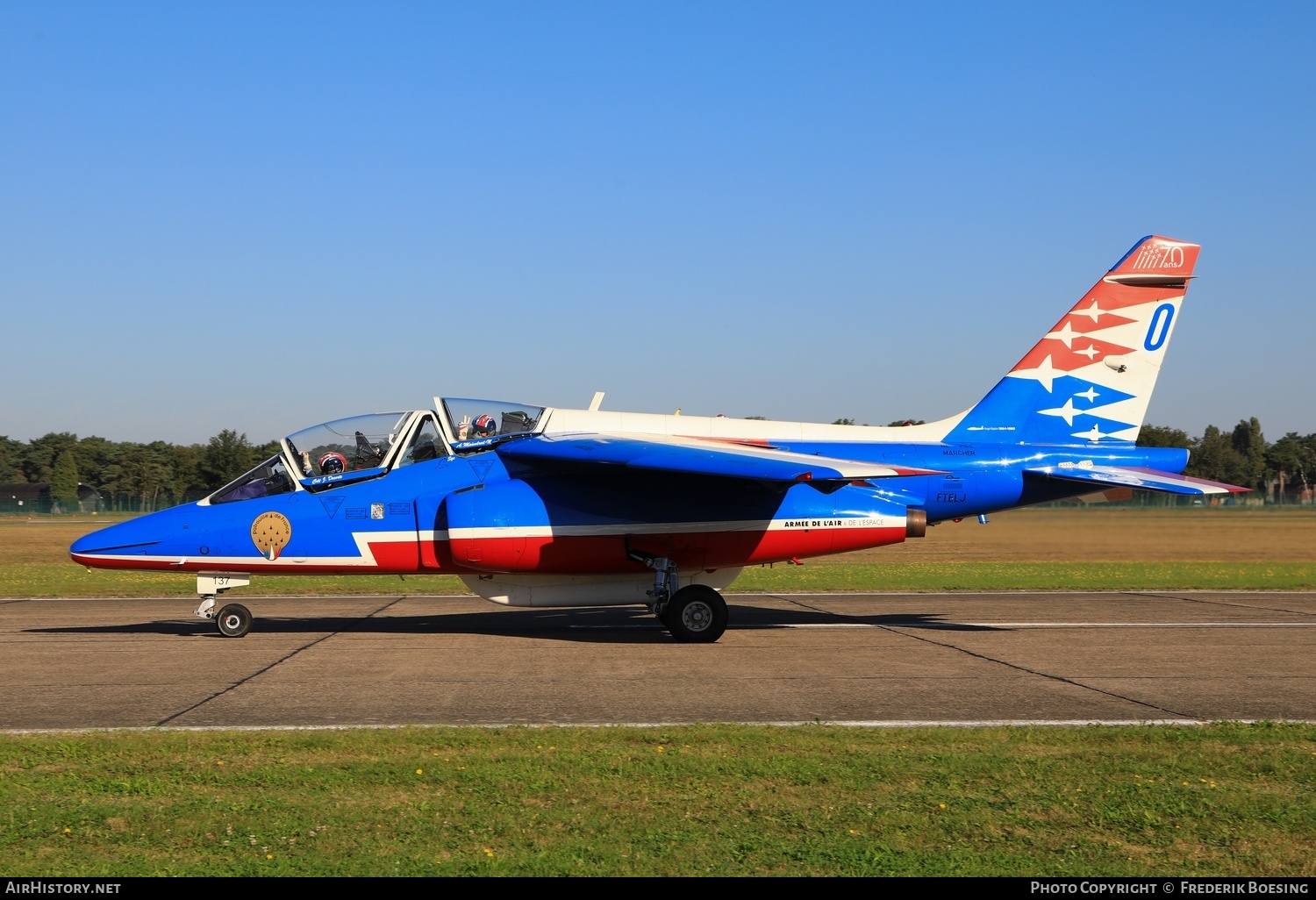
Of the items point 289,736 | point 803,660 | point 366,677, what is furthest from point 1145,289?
point 289,736

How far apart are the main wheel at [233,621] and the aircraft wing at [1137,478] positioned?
11216 millimetres

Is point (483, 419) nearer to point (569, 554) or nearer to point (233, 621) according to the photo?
point (569, 554)

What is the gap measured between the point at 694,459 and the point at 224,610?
6.76m

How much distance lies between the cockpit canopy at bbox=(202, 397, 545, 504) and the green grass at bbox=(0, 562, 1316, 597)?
17.4 feet

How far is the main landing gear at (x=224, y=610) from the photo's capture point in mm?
14367

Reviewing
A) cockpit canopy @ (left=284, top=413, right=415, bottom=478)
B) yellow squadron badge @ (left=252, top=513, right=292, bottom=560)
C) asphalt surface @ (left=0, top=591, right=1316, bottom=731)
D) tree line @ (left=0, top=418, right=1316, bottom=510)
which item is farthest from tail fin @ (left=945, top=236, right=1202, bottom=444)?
tree line @ (left=0, top=418, right=1316, bottom=510)

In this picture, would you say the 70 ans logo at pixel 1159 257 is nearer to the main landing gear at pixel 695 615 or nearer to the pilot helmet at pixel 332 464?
A: the main landing gear at pixel 695 615

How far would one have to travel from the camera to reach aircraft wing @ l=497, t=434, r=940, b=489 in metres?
12.6

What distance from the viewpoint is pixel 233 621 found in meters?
14.4

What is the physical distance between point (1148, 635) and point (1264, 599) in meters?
7.13

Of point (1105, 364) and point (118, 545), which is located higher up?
point (1105, 364)

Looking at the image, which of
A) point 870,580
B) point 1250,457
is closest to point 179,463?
point 870,580

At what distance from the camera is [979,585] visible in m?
22.6

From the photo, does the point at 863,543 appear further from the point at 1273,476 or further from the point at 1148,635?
the point at 1273,476
